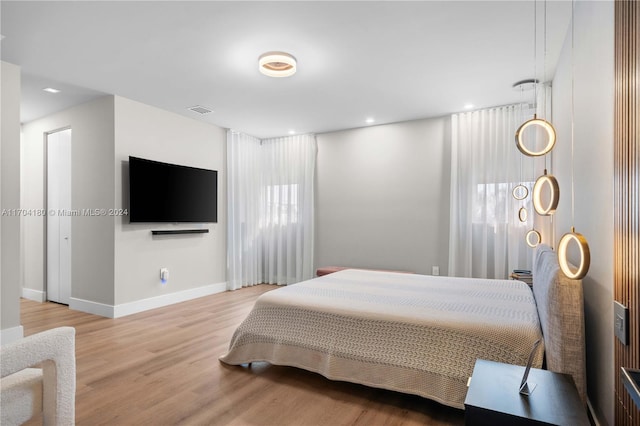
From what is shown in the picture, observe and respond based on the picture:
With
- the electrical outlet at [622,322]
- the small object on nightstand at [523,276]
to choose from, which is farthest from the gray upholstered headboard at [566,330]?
the small object on nightstand at [523,276]

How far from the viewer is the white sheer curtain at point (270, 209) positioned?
5.93 meters

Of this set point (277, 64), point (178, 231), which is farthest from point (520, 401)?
point (178, 231)

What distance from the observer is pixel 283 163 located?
20.8 ft

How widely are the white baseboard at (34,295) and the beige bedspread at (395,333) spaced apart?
3.96 m

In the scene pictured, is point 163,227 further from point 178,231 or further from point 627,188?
point 627,188

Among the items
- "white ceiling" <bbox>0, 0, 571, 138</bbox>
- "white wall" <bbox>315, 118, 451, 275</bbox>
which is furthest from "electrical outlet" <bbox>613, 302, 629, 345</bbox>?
"white wall" <bbox>315, 118, 451, 275</bbox>

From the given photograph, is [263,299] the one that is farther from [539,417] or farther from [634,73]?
[634,73]

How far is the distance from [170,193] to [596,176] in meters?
4.59

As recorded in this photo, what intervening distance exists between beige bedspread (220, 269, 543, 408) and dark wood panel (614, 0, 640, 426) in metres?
0.62

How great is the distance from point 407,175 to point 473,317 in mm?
3392

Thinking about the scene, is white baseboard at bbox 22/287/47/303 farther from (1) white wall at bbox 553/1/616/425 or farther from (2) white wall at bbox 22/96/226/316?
(1) white wall at bbox 553/1/616/425

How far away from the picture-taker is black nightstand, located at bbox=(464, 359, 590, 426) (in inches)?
45.8

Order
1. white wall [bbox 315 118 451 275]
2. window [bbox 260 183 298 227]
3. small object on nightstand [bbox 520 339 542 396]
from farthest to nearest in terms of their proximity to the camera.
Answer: window [bbox 260 183 298 227], white wall [bbox 315 118 451 275], small object on nightstand [bbox 520 339 542 396]

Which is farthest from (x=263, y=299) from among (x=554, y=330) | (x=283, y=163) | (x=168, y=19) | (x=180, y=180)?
(x=283, y=163)
